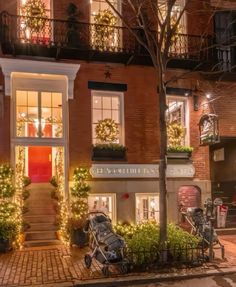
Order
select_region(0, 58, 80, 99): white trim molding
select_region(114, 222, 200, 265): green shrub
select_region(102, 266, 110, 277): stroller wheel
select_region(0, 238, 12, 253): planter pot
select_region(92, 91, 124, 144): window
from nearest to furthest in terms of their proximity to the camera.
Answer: select_region(102, 266, 110, 277): stroller wheel → select_region(114, 222, 200, 265): green shrub → select_region(0, 238, 12, 253): planter pot → select_region(0, 58, 80, 99): white trim molding → select_region(92, 91, 124, 144): window

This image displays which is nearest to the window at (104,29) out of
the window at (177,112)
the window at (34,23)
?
the window at (34,23)

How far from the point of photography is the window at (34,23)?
1270 centimetres

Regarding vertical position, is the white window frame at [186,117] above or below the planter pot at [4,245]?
above

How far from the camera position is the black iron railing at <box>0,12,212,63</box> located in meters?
12.6

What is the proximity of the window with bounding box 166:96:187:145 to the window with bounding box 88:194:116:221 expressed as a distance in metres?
3.21

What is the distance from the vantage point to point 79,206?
12234 mm

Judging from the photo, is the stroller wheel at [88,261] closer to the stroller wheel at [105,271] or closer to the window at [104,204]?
the stroller wheel at [105,271]

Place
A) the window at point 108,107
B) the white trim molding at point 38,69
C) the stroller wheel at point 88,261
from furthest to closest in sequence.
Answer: the window at point 108,107 → the white trim molding at point 38,69 → the stroller wheel at point 88,261

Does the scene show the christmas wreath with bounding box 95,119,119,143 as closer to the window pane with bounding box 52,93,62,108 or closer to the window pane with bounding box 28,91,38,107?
the window pane with bounding box 52,93,62,108

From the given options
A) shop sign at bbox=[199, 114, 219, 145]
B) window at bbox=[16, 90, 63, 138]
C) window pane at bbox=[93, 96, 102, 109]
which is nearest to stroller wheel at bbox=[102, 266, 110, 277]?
window at bbox=[16, 90, 63, 138]

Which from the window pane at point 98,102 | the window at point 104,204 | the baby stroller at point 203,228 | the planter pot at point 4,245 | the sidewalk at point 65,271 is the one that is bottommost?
the sidewalk at point 65,271

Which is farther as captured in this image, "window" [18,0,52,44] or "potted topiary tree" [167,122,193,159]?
"potted topiary tree" [167,122,193,159]

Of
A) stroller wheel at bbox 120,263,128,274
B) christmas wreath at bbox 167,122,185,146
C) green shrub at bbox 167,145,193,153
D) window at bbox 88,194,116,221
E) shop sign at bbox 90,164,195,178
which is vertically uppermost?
christmas wreath at bbox 167,122,185,146

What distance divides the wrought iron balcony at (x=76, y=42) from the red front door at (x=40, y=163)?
5.62 m
